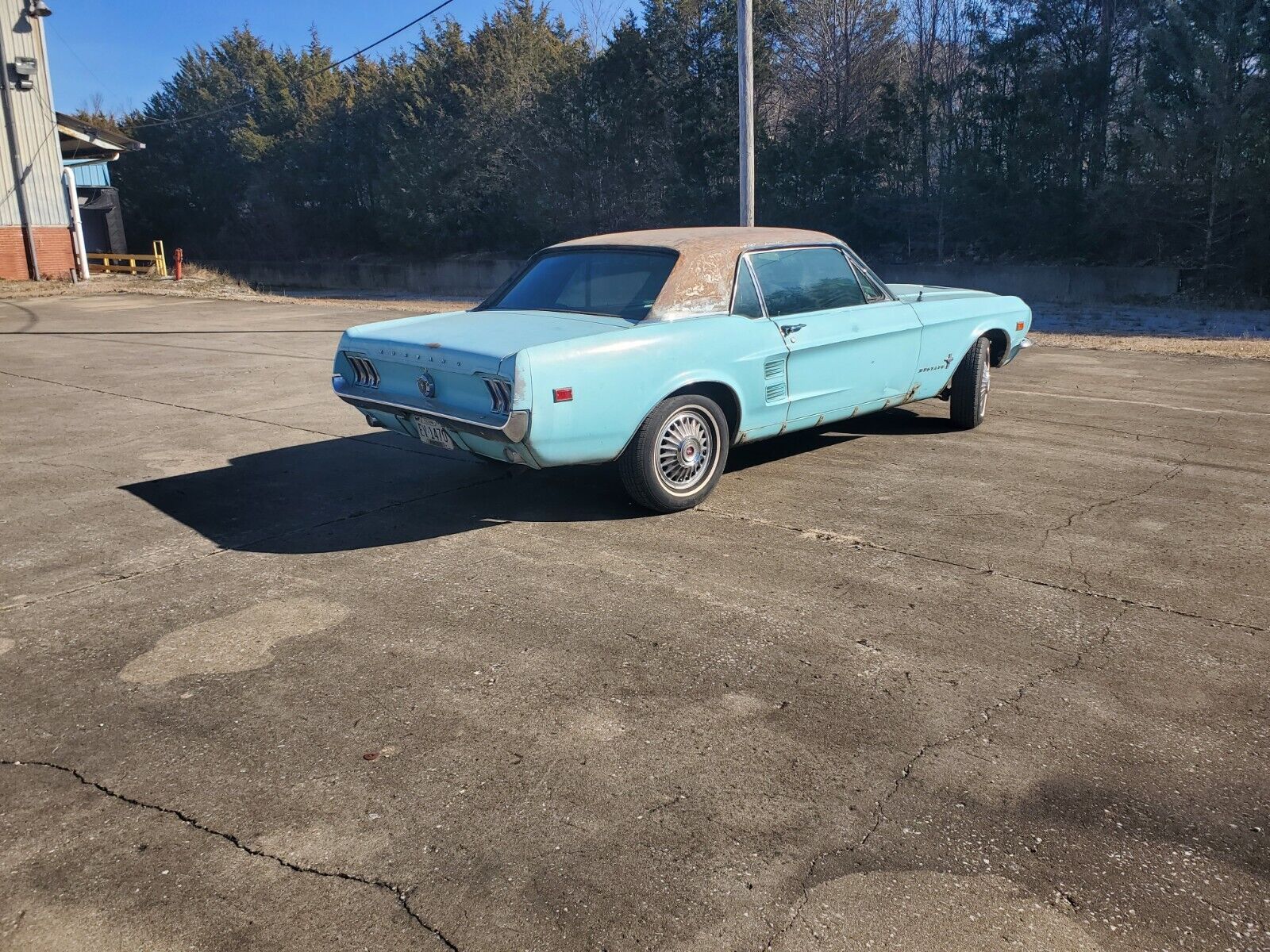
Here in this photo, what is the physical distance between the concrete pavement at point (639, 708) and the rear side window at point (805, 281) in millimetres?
1070

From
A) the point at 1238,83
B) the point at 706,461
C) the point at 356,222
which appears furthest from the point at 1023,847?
the point at 356,222

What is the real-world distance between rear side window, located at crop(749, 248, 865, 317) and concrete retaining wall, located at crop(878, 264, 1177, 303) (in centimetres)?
1785

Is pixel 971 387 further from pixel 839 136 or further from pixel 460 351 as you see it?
pixel 839 136

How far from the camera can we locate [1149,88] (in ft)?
69.9

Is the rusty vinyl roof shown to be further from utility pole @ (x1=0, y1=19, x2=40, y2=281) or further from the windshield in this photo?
utility pole @ (x1=0, y1=19, x2=40, y2=281)

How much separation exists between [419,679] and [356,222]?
46452mm

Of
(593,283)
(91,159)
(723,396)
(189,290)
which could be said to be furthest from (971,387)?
(91,159)

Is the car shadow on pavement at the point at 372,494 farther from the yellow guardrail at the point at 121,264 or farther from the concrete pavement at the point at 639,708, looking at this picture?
the yellow guardrail at the point at 121,264

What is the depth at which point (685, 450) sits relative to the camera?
18.7 feet

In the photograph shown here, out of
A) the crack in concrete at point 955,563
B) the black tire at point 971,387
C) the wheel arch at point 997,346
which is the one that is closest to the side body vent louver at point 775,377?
the crack in concrete at point 955,563

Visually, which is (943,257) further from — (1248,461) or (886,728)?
A: (886,728)

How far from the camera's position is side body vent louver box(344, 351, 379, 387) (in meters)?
5.87

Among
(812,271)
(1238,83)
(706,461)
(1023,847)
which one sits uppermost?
(1238,83)

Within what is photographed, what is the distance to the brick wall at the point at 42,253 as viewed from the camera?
29.3 meters
